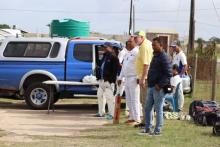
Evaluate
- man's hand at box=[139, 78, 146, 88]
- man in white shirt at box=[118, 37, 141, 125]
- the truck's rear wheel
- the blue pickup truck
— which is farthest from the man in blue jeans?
the truck's rear wheel

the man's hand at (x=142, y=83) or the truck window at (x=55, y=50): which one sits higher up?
the truck window at (x=55, y=50)

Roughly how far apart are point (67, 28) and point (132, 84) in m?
9.94

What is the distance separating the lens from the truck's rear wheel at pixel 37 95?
15.7m

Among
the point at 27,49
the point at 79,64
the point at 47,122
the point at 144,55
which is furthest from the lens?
the point at 27,49

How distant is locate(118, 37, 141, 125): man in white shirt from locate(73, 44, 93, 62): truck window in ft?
11.6

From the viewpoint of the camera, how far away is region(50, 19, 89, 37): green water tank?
21.4m

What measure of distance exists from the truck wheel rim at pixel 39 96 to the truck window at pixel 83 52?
52.9 inches

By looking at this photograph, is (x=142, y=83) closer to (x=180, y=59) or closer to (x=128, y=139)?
(x=128, y=139)

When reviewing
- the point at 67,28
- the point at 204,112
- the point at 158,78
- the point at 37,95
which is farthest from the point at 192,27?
the point at 158,78

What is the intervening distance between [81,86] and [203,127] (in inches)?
173

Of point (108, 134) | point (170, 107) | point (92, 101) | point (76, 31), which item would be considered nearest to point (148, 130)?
point (108, 134)

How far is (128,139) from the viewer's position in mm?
10266

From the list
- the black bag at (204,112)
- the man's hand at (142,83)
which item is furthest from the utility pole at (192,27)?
the man's hand at (142,83)

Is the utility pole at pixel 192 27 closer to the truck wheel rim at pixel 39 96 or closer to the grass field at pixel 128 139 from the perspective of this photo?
the truck wheel rim at pixel 39 96
